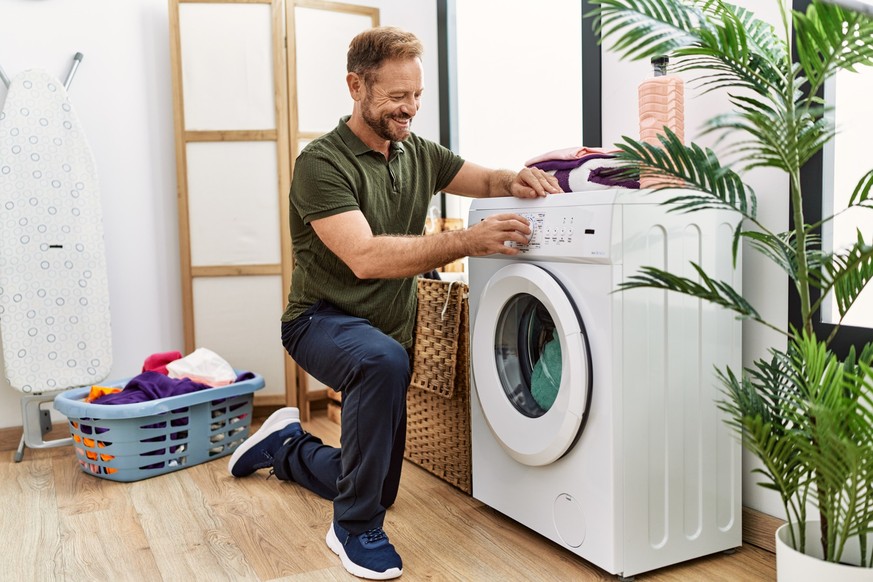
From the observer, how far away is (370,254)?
173 cm

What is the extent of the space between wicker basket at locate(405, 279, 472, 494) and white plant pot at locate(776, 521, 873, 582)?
3.18 ft

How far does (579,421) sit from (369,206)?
72cm

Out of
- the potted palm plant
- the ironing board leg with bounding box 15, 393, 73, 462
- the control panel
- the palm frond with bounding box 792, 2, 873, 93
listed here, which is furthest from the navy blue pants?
the ironing board leg with bounding box 15, 393, 73, 462

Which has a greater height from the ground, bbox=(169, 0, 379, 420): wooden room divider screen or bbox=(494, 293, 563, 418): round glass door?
bbox=(169, 0, 379, 420): wooden room divider screen

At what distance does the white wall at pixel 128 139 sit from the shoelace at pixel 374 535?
1.67 metres

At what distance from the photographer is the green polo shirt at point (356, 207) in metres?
1.79

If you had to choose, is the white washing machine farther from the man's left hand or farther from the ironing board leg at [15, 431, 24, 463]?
the ironing board leg at [15, 431, 24, 463]

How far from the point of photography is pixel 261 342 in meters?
3.04

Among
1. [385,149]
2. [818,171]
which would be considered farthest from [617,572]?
[385,149]

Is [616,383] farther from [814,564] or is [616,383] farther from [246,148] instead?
[246,148]

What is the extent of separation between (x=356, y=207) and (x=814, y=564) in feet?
3.77

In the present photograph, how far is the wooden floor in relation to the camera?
170cm

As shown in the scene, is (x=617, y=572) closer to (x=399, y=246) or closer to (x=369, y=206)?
(x=399, y=246)

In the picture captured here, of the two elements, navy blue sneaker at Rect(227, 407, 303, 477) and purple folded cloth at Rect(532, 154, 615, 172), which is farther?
navy blue sneaker at Rect(227, 407, 303, 477)
